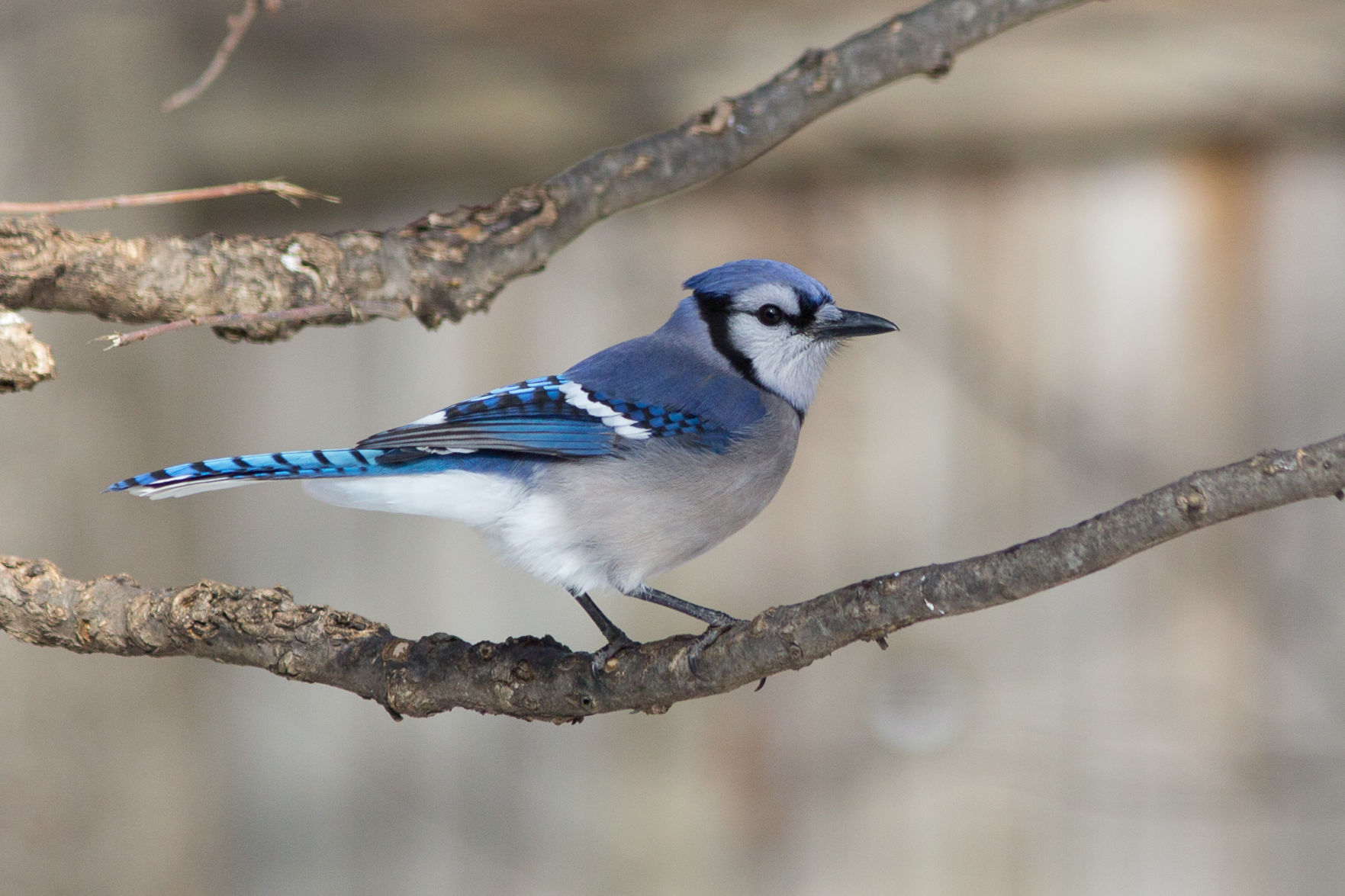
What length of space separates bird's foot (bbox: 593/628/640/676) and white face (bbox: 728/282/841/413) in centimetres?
76

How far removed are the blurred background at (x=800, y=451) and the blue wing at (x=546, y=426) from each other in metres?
0.91

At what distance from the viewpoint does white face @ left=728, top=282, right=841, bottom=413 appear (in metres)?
2.15

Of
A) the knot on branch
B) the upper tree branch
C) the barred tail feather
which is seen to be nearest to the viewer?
the barred tail feather

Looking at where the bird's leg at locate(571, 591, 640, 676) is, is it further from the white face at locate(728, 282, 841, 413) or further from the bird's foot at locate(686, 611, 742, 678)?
the white face at locate(728, 282, 841, 413)

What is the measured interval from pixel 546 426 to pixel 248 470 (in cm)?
50

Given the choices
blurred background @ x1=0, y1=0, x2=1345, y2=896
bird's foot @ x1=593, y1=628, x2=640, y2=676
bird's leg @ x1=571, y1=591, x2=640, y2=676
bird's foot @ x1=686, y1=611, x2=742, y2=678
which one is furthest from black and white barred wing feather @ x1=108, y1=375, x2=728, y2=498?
blurred background @ x1=0, y1=0, x2=1345, y2=896

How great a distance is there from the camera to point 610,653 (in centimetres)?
148

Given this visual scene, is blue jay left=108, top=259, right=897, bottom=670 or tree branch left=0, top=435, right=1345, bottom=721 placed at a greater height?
blue jay left=108, top=259, right=897, bottom=670

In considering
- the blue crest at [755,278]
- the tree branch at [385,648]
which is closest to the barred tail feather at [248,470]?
the tree branch at [385,648]

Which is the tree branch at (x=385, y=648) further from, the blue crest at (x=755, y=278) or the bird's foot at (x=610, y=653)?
the blue crest at (x=755, y=278)

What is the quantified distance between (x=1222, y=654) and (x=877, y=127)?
1.39 meters

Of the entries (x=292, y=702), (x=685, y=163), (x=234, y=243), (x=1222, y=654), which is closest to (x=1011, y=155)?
(x=1222, y=654)

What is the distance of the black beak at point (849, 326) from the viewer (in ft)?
6.83

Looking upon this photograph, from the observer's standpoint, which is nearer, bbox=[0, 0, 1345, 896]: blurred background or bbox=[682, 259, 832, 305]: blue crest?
bbox=[682, 259, 832, 305]: blue crest
